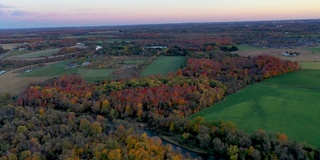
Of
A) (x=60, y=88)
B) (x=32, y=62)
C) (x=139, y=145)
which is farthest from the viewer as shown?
(x=32, y=62)

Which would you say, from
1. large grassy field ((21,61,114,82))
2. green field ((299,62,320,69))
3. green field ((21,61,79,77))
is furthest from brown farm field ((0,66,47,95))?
green field ((299,62,320,69))

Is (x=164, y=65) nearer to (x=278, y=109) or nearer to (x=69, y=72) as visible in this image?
(x=69, y=72)

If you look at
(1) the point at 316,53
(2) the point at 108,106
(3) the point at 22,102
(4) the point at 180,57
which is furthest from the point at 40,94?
(1) the point at 316,53

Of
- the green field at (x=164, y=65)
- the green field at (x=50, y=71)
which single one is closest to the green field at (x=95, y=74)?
the green field at (x=50, y=71)

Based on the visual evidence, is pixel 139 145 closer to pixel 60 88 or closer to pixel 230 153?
pixel 230 153

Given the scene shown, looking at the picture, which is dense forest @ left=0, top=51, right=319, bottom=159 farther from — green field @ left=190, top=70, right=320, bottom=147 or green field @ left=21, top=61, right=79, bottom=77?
green field @ left=21, top=61, right=79, bottom=77
